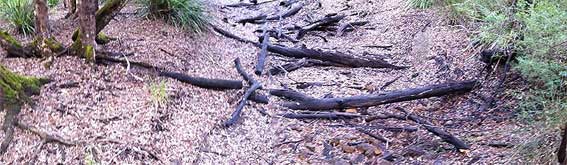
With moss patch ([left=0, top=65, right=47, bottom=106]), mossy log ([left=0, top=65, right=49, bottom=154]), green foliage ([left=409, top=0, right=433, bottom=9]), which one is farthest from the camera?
green foliage ([left=409, top=0, right=433, bottom=9])

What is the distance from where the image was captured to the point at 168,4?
6750 mm

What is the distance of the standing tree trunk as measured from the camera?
478 centimetres

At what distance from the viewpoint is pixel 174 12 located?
Answer: 678 cm

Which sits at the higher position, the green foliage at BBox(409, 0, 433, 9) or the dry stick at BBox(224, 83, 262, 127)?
the green foliage at BBox(409, 0, 433, 9)

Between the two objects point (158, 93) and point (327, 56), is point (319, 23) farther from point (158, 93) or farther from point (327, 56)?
point (158, 93)

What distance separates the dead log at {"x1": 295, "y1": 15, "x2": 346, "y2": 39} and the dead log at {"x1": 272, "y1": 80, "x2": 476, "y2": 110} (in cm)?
302

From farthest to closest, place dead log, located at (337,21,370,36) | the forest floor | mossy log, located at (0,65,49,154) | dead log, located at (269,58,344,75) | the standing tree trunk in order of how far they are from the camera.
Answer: dead log, located at (337,21,370,36)
dead log, located at (269,58,344,75)
the standing tree trunk
the forest floor
mossy log, located at (0,65,49,154)

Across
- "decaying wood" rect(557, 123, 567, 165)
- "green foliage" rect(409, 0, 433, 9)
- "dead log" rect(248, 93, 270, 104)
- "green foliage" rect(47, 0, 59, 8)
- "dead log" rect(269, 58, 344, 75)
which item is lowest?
"dead log" rect(248, 93, 270, 104)

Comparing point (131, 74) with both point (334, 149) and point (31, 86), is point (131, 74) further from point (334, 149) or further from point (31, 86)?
point (334, 149)

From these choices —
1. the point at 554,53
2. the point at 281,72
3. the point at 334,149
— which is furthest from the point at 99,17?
the point at 554,53

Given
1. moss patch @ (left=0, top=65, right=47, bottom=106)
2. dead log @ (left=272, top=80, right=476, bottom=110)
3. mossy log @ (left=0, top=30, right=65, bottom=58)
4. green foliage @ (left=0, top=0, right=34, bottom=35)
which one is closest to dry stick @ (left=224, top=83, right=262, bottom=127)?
dead log @ (left=272, top=80, right=476, bottom=110)

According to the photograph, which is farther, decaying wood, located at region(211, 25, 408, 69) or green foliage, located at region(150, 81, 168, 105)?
decaying wood, located at region(211, 25, 408, 69)

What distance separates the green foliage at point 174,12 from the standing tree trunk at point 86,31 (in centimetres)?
179

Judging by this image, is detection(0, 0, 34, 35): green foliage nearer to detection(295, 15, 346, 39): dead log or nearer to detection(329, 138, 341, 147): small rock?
detection(329, 138, 341, 147): small rock
